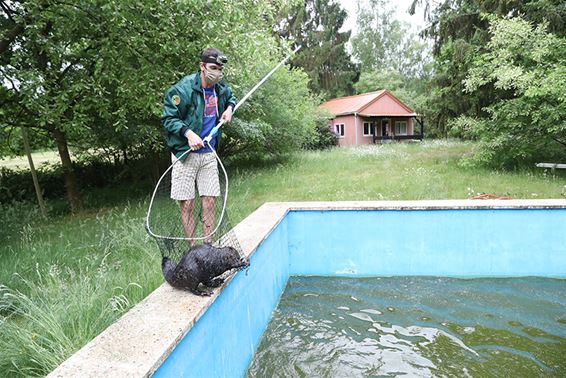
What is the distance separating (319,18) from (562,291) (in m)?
25.5

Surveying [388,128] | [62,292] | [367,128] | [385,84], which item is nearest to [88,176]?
[62,292]

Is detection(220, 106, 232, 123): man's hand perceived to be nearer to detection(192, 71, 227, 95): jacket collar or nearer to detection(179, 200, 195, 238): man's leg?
detection(192, 71, 227, 95): jacket collar

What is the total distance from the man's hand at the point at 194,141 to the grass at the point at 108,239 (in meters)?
1.07

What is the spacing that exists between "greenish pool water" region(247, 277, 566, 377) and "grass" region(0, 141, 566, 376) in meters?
1.17

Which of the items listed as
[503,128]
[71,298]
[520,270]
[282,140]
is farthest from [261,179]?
[71,298]

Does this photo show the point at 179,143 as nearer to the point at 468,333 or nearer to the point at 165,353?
the point at 165,353

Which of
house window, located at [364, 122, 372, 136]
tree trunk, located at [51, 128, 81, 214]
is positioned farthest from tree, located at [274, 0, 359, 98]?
tree trunk, located at [51, 128, 81, 214]

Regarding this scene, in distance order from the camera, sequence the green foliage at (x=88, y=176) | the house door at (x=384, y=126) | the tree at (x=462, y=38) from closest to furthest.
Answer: the tree at (x=462, y=38) < the green foliage at (x=88, y=176) < the house door at (x=384, y=126)

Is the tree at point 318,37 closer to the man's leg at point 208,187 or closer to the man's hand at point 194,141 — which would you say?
the man's leg at point 208,187

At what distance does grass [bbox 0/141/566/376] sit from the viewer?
2138mm

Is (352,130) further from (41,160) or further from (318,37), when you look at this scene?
(41,160)

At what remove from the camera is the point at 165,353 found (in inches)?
61.5

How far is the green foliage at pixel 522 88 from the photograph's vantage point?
7027 millimetres

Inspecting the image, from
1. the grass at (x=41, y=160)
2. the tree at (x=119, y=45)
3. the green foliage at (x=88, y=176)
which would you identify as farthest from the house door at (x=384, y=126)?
the tree at (x=119, y=45)
